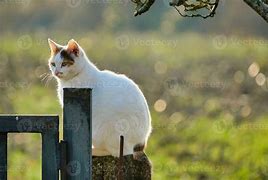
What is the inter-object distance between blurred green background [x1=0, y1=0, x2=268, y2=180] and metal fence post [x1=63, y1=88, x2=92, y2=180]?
4883 mm

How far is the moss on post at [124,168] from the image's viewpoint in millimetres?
4637

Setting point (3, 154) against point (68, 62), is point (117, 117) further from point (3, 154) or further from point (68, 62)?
point (3, 154)

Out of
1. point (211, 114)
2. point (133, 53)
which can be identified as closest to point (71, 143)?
point (211, 114)

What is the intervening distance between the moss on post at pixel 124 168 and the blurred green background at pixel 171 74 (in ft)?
13.8

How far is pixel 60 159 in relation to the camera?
3.96 m

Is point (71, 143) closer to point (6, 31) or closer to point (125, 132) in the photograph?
point (125, 132)

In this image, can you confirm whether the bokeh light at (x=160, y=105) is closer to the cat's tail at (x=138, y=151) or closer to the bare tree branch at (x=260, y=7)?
the cat's tail at (x=138, y=151)

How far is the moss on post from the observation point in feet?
15.2

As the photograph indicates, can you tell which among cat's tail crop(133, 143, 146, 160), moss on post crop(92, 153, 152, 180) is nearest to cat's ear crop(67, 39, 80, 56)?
cat's tail crop(133, 143, 146, 160)

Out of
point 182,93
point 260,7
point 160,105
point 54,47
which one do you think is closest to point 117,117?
point 54,47

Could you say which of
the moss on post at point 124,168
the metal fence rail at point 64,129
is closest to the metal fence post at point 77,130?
the metal fence rail at point 64,129

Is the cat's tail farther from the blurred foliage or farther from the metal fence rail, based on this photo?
the blurred foliage

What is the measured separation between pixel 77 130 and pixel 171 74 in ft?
40.0

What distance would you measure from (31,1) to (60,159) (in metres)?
20.6
